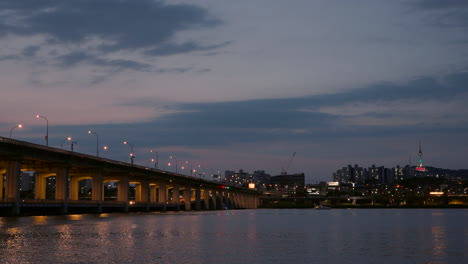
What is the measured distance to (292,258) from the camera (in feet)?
137

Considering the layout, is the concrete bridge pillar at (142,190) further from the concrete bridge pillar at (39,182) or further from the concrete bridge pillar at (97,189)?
the concrete bridge pillar at (39,182)

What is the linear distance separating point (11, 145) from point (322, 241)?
200 ft

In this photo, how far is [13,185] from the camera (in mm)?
103875

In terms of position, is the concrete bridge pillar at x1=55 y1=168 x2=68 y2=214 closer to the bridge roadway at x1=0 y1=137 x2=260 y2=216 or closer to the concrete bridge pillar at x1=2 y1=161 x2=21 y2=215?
the bridge roadway at x1=0 y1=137 x2=260 y2=216

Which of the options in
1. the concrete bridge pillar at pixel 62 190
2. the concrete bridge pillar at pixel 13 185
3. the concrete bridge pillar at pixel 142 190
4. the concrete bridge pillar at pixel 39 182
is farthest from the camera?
the concrete bridge pillar at pixel 142 190

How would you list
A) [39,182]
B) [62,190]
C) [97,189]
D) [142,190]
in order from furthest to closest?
[142,190] < [97,189] < [39,182] < [62,190]

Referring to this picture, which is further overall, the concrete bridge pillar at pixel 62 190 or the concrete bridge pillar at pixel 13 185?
the concrete bridge pillar at pixel 62 190

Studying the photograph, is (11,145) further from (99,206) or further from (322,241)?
(322,241)

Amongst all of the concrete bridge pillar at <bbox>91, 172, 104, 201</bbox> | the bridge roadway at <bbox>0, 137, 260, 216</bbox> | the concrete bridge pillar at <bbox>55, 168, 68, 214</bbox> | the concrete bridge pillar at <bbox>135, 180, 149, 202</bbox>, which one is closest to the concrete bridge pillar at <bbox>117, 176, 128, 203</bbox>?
the bridge roadway at <bbox>0, 137, 260, 216</bbox>

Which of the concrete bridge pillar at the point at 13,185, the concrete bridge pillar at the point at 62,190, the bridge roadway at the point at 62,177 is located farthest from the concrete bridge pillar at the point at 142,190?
the concrete bridge pillar at the point at 13,185

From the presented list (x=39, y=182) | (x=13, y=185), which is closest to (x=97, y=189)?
(x=39, y=182)

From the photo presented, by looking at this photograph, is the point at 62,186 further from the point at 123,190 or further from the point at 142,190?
the point at 142,190

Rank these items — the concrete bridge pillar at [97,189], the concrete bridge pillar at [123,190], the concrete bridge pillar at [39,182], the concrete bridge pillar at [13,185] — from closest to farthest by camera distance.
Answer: the concrete bridge pillar at [13,185], the concrete bridge pillar at [39,182], the concrete bridge pillar at [97,189], the concrete bridge pillar at [123,190]

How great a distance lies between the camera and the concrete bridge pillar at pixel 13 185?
102688mm
